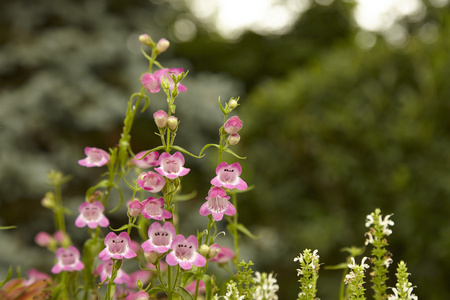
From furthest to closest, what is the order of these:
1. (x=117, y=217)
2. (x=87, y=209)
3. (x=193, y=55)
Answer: (x=193, y=55), (x=117, y=217), (x=87, y=209)

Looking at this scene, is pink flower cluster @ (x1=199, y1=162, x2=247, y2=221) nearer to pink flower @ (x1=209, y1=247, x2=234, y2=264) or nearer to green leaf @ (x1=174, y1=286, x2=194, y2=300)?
green leaf @ (x1=174, y1=286, x2=194, y2=300)

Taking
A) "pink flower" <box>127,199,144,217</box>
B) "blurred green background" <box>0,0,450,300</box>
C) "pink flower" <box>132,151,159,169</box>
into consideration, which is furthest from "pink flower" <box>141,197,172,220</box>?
"blurred green background" <box>0,0,450,300</box>

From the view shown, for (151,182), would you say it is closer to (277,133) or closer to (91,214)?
(91,214)

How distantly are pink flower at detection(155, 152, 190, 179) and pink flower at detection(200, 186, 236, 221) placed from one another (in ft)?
0.14

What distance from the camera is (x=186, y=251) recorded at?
52cm

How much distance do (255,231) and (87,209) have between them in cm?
257

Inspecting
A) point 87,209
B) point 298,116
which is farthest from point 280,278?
point 87,209

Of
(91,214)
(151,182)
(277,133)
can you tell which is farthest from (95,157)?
(277,133)

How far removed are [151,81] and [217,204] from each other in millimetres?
216

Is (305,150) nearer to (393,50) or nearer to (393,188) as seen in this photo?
(393,188)

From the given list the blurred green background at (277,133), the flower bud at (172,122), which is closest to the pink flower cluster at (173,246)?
the flower bud at (172,122)

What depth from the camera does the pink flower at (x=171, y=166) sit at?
0.51 m

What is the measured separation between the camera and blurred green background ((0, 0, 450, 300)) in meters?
2.57

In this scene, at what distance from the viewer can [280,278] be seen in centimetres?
324
